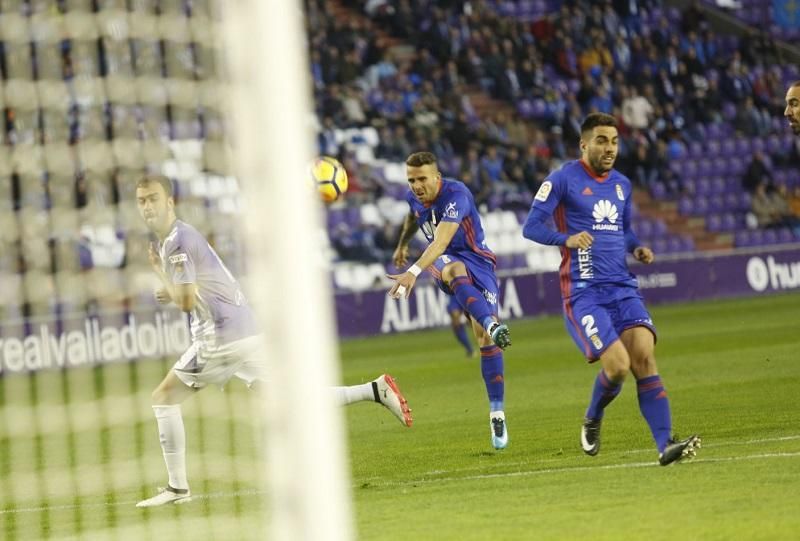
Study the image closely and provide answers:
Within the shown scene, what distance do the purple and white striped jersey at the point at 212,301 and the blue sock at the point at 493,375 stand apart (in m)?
2.04

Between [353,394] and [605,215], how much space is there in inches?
83.6

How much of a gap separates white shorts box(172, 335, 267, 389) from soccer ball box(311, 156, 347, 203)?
3630 mm

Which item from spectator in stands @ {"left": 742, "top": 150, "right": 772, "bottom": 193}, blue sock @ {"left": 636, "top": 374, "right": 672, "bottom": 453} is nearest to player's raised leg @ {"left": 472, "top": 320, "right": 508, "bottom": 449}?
blue sock @ {"left": 636, "top": 374, "right": 672, "bottom": 453}

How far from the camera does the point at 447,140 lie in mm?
28422

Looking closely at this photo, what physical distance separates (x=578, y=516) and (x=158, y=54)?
3663mm

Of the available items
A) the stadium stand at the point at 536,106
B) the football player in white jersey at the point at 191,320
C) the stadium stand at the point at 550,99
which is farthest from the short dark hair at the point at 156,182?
the stadium stand at the point at 550,99

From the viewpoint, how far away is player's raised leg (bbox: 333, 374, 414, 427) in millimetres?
10023

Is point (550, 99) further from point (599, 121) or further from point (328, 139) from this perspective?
point (599, 121)

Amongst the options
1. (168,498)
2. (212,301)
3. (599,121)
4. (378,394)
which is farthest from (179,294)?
(599,121)

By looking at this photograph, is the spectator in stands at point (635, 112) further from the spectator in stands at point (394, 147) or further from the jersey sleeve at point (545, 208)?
the jersey sleeve at point (545, 208)

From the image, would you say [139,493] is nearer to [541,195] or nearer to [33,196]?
[33,196]

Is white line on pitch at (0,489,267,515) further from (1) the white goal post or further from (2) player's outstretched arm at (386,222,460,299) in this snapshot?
(1) the white goal post

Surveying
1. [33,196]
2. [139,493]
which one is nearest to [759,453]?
[139,493]

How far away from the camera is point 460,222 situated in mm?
10852
